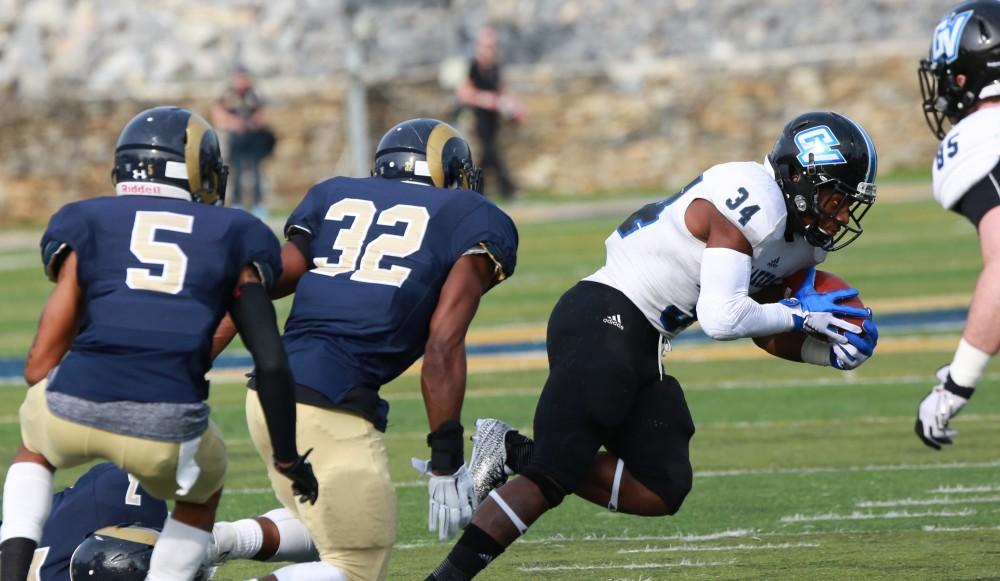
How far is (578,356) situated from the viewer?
18.1 feet

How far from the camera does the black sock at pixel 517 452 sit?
5887 mm

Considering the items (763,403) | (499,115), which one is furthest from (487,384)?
(499,115)

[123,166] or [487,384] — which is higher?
[123,166]

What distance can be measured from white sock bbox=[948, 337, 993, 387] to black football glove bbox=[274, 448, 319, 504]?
175 cm

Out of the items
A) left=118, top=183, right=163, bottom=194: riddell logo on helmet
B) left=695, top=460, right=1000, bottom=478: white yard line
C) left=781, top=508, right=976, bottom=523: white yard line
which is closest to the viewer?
left=118, top=183, right=163, bottom=194: riddell logo on helmet

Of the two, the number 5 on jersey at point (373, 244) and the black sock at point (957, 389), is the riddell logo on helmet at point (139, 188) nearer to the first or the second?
the number 5 on jersey at point (373, 244)

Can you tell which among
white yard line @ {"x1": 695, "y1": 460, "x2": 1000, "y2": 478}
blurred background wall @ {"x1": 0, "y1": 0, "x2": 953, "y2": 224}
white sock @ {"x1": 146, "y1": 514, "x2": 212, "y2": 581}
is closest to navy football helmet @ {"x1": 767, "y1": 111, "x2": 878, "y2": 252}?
white sock @ {"x1": 146, "y1": 514, "x2": 212, "y2": 581}

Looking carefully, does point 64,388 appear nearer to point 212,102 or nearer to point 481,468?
point 481,468

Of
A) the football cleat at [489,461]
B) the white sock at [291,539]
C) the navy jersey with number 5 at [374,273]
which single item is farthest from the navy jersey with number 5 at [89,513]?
the football cleat at [489,461]

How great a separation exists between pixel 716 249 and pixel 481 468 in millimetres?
1155

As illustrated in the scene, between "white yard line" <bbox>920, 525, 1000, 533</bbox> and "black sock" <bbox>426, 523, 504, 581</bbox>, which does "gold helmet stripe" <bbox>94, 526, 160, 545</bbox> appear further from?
"white yard line" <bbox>920, 525, 1000, 533</bbox>

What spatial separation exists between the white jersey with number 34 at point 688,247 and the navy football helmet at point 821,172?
0.23 feet

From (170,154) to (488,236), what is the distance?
0.94 meters

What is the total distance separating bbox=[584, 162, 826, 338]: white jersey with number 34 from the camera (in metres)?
5.38
